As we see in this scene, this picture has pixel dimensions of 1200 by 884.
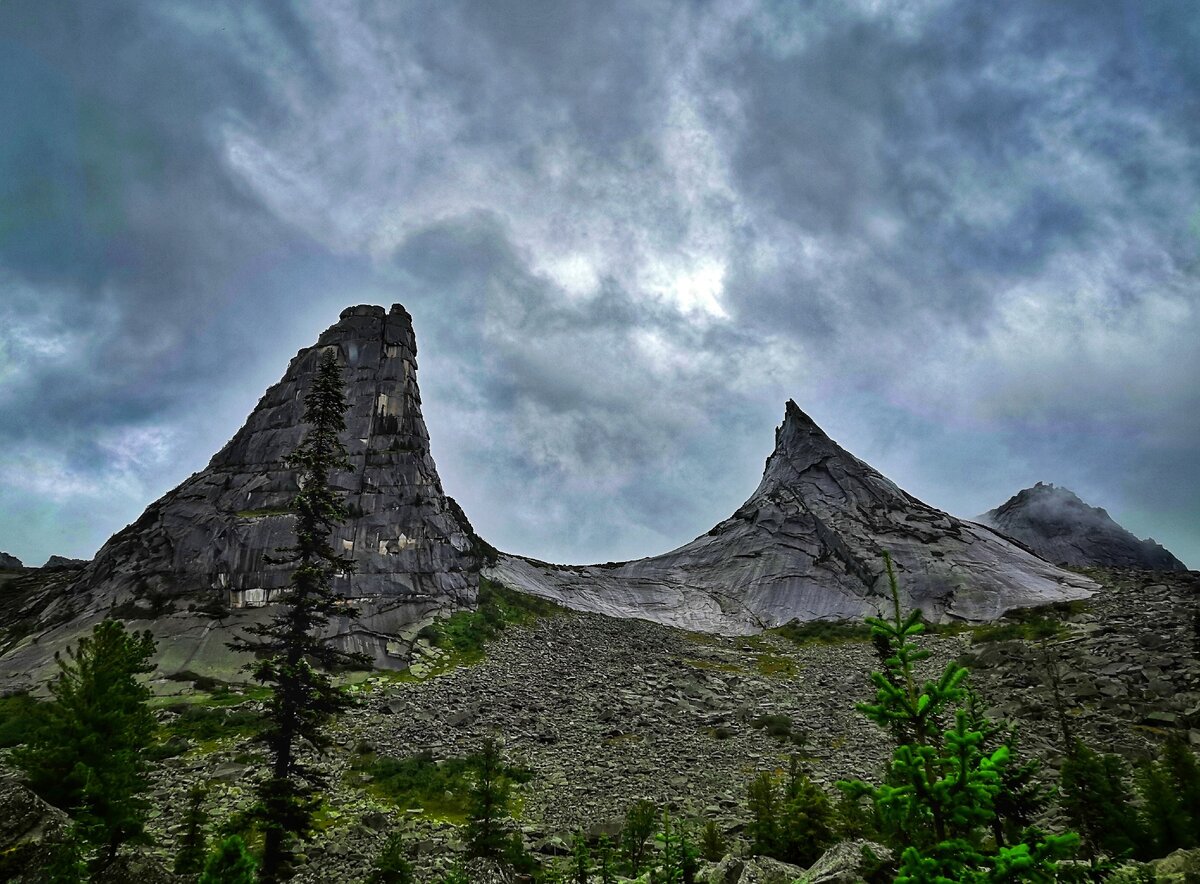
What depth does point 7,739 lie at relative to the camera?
3131cm

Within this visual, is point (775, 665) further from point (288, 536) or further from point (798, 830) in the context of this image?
point (288, 536)

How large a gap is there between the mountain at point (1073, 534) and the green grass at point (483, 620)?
12577 cm

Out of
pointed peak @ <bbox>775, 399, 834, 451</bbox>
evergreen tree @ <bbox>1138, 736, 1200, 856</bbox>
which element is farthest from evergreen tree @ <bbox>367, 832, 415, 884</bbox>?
pointed peak @ <bbox>775, 399, 834, 451</bbox>

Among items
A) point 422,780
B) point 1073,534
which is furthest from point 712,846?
point 1073,534

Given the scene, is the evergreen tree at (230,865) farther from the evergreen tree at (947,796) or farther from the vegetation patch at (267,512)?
the vegetation patch at (267,512)

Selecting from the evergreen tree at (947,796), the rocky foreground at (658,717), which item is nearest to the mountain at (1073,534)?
the rocky foreground at (658,717)

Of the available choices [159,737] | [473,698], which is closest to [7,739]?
[159,737]

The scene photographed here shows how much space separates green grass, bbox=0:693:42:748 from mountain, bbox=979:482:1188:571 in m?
167

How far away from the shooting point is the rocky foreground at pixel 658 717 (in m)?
26.0

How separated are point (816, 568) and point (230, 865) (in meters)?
91.1

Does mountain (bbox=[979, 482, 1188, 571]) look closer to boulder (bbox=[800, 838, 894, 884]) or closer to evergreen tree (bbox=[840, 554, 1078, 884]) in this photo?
boulder (bbox=[800, 838, 894, 884])

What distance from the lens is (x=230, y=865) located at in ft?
41.5

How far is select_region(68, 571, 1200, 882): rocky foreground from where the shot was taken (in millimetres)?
26047

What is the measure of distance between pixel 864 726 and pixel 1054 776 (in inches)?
512
